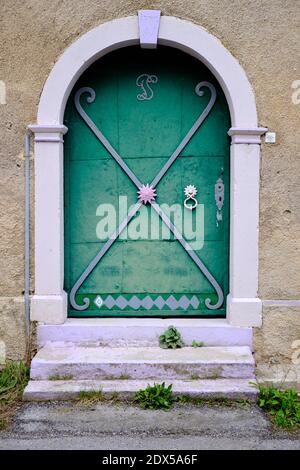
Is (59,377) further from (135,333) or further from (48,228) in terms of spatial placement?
(48,228)

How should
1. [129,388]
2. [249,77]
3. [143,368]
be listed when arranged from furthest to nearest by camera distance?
[249,77] → [143,368] → [129,388]

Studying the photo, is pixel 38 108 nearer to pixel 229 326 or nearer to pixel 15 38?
pixel 15 38

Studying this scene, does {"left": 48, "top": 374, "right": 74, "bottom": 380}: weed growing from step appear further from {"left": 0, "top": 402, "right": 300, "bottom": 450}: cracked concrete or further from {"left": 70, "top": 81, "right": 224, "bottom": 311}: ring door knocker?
{"left": 70, "top": 81, "right": 224, "bottom": 311}: ring door knocker

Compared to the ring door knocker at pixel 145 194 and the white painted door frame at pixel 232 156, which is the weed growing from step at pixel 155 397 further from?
the ring door knocker at pixel 145 194

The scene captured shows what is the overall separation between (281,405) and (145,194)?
2046mm

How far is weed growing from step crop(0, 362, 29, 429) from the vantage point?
3.88m

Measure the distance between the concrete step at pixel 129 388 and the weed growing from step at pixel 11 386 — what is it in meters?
0.11

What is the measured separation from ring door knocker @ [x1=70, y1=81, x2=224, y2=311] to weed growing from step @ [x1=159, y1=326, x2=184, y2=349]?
16.9 inches

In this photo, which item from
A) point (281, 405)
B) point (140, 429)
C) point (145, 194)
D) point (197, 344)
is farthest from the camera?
point (145, 194)

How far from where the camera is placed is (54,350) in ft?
14.3

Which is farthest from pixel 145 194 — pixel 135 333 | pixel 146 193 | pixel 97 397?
pixel 97 397

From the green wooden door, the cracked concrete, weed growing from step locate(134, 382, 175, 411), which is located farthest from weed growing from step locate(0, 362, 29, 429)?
weed growing from step locate(134, 382, 175, 411)

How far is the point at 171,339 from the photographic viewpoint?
4.40 m

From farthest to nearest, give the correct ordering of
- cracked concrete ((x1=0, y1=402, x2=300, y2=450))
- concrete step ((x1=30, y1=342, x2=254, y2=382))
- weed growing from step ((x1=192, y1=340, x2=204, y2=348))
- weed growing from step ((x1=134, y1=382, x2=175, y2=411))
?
weed growing from step ((x1=192, y1=340, x2=204, y2=348))
concrete step ((x1=30, y1=342, x2=254, y2=382))
weed growing from step ((x1=134, y1=382, x2=175, y2=411))
cracked concrete ((x1=0, y1=402, x2=300, y2=450))
